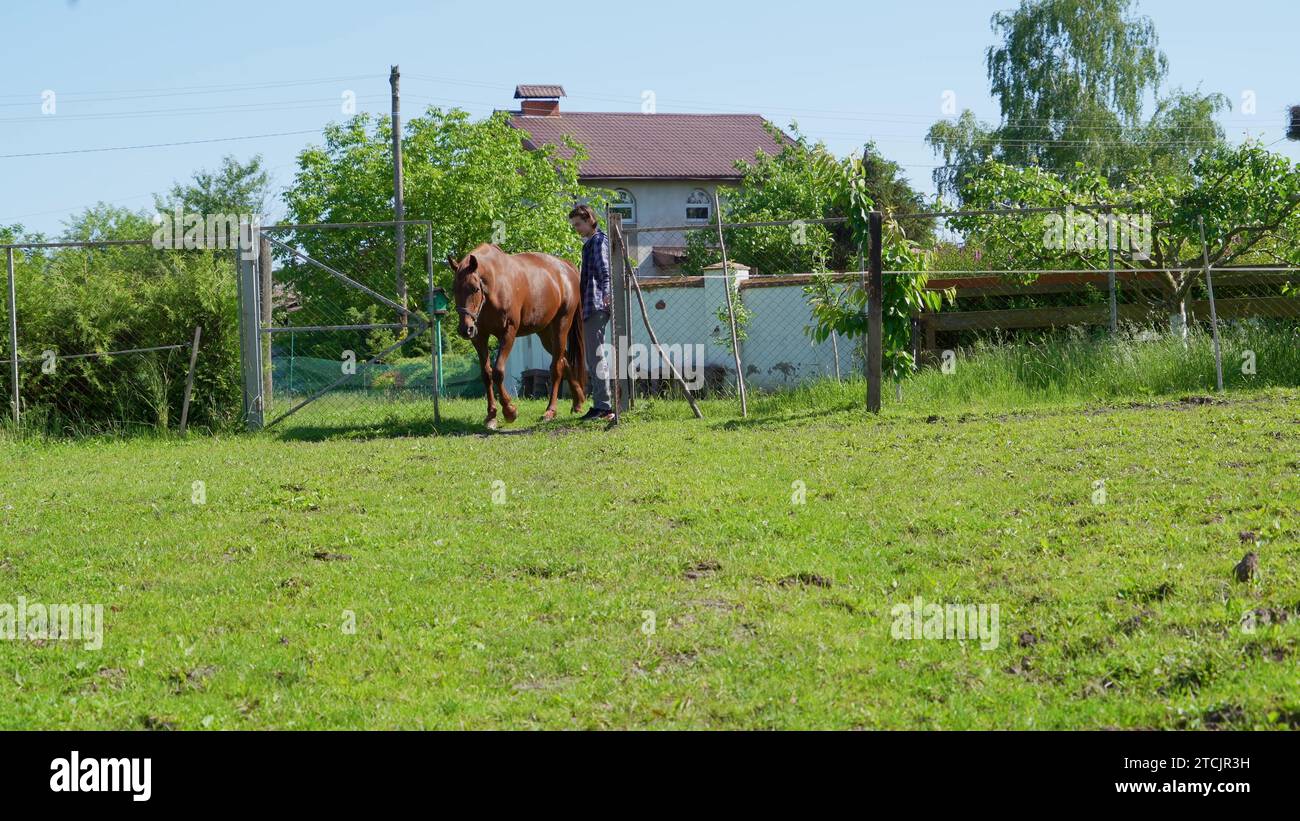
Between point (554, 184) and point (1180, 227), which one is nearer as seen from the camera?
point (1180, 227)

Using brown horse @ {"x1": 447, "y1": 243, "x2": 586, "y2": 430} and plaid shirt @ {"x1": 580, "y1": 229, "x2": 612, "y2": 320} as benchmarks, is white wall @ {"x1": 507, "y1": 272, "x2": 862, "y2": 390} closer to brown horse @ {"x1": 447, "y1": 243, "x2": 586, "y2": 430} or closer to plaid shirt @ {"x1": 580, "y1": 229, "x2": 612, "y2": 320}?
brown horse @ {"x1": 447, "y1": 243, "x2": 586, "y2": 430}

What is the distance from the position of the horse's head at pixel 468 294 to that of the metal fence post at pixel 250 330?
2.42 m

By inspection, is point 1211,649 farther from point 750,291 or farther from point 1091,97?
point 1091,97

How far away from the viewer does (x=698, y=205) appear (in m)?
48.2

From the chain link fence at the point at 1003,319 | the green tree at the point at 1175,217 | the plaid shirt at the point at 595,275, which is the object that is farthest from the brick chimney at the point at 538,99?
the plaid shirt at the point at 595,275

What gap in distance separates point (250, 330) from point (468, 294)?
2.74 m

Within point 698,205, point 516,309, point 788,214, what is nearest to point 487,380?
point 516,309

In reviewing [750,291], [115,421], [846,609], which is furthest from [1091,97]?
[846,609]

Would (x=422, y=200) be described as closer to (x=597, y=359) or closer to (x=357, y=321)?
(x=357, y=321)

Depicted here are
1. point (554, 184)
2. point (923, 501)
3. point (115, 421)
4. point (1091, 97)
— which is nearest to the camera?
point (923, 501)

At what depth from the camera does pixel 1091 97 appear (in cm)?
4391

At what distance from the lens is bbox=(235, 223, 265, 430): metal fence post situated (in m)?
13.8
